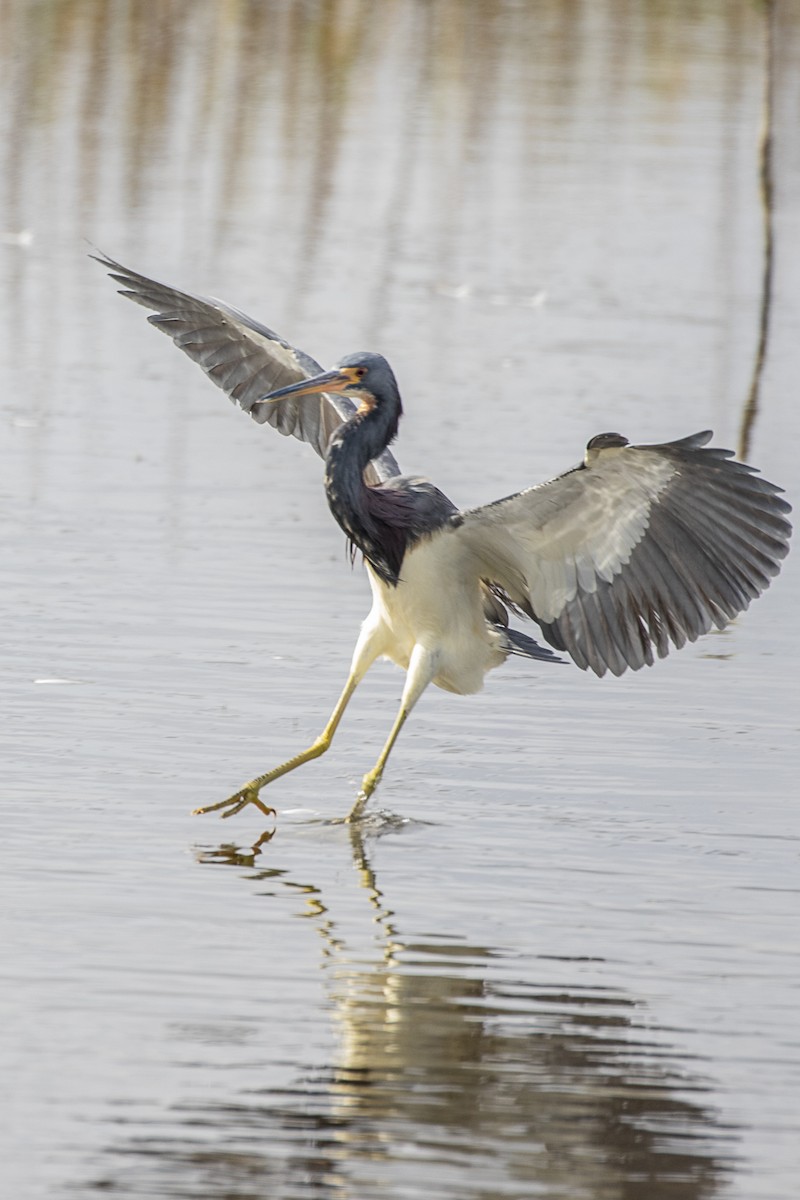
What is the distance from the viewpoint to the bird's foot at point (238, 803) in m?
6.38

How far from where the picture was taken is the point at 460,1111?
448cm

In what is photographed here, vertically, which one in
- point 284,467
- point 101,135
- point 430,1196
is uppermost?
point 101,135

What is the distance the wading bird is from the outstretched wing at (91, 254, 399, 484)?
0.77 meters

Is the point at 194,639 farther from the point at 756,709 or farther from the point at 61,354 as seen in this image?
the point at 61,354

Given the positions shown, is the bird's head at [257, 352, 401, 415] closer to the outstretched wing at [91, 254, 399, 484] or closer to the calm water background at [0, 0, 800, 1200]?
the outstretched wing at [91, 254, 399, 484]

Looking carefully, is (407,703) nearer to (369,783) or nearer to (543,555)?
(369,783)

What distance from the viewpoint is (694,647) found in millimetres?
8727

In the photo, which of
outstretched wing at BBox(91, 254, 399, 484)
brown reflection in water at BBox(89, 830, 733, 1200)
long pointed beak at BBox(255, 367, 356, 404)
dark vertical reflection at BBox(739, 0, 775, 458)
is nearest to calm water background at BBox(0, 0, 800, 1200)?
brown reflection in water at BBox(89, 830, 733, 1200)

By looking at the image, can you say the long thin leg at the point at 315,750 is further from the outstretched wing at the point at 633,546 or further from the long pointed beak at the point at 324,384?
the long pointed beak at the point at 324,384

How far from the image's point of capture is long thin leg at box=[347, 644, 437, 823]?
6.63 m

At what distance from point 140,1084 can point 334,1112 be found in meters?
0.40

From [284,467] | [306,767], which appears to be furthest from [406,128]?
[306,767]

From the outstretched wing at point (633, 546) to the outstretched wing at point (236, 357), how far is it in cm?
142

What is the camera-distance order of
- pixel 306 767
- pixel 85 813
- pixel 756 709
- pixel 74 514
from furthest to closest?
pixel 74 514 < pixel 756 709 < pixel 306 767 < pixel 85 813
